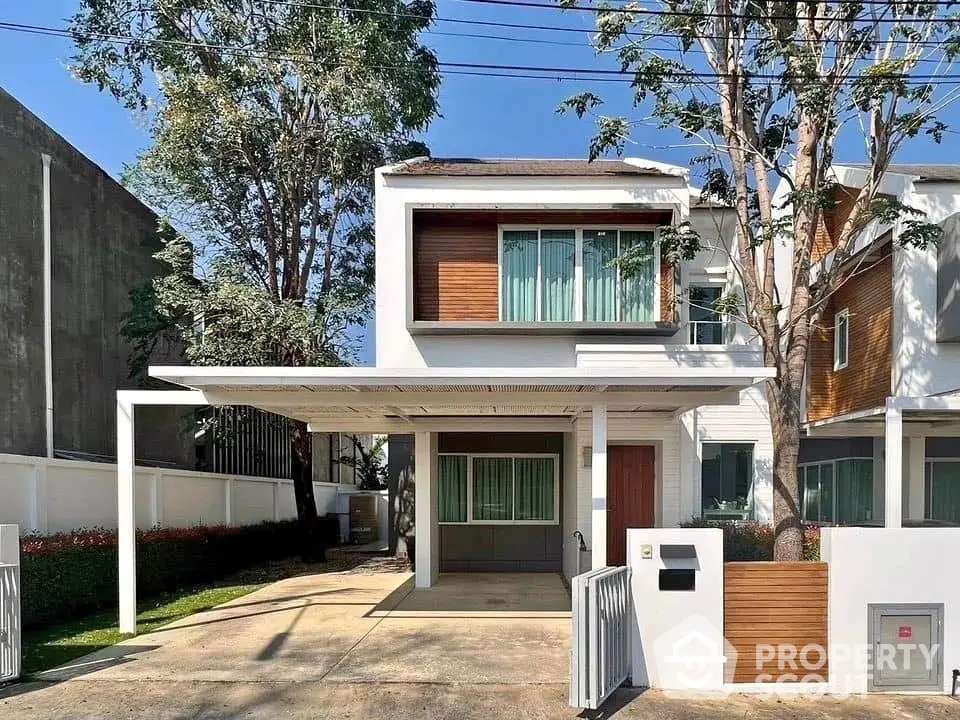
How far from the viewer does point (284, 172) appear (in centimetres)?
1223

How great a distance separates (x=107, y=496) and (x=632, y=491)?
7695mm

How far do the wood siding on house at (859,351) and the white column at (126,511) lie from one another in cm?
877

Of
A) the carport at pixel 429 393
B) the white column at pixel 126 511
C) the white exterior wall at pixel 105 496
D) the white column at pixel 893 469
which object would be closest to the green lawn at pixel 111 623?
the white column at pixel 126 511

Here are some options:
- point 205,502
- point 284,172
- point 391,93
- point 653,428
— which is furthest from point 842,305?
point 205,502

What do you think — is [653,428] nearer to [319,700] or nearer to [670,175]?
[670,175]

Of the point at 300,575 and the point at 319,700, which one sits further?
the point at 300,575

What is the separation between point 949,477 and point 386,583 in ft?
30.4

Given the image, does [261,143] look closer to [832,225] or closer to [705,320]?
[705,320]

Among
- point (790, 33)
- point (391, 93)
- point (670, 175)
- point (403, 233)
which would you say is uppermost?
point (391, 93)

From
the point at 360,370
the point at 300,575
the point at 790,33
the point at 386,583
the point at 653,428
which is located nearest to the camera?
the point at 360,370

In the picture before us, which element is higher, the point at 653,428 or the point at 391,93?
the point at 391,93

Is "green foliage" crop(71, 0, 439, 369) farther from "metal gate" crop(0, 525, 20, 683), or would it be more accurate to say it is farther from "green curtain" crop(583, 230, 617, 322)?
"metal gate" crop(0, 525, 20, 683)

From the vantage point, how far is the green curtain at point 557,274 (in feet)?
37.0

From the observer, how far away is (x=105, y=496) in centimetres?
1016
